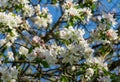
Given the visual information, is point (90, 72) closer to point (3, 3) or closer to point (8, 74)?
point (8, 74)

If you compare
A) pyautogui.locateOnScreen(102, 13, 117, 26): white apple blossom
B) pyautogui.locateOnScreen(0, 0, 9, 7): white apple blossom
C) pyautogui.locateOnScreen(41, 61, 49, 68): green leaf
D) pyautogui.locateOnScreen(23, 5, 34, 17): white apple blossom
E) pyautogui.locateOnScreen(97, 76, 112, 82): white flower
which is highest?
pyautogui.locateOnScreen(23, 5, 34, 17): white apple blossom

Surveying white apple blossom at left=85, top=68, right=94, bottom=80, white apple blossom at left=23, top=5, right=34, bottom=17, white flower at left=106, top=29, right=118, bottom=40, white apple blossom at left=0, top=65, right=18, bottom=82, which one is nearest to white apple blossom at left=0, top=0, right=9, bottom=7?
white apple blossom at left=23, top=5, right=34, bottom=17

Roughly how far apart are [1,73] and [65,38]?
0.76 m

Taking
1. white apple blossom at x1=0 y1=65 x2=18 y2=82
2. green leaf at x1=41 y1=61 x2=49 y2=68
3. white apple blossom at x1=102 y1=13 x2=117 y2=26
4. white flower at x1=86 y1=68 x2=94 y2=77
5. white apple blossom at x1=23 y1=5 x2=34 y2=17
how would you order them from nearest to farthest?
1. green leaf at x1=41 y1=61 x2=49 y2=68
2. white apple blossom at x1=0 y1=65 x2=18 y2=82
3. white flower at x1=86 y1=68 x2=94 y2=77
4. white apple blossom at x1=102 y1=13 x2=117 y2=26
5. white apple blossom at x1=23 y1=5 x2=34 y2=17

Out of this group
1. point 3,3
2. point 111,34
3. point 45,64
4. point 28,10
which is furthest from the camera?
point 28,10

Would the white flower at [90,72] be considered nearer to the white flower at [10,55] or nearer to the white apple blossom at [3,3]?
the white flower at [10,55]

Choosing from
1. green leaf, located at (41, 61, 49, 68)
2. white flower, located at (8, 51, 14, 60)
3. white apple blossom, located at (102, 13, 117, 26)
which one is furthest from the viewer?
white flower, located at (8, 51, 14, 60)

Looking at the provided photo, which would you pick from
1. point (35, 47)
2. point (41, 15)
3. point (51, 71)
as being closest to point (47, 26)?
point (41, 15)

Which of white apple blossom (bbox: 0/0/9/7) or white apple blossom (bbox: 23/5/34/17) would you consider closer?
white apple blossom (bbox: 0/0/9/7)

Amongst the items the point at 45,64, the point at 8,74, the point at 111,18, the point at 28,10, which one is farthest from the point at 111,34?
the point at 28,10

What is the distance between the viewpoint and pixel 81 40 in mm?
4590

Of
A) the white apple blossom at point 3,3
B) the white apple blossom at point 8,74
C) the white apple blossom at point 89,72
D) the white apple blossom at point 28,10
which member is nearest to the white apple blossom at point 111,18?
the white apple blossom at point 89,72

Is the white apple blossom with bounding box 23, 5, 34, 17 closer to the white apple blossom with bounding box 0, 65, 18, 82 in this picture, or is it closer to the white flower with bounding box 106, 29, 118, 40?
the white flower with bounding box 106, 29, 118, 40

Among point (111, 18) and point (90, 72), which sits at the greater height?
point (111, 18)
